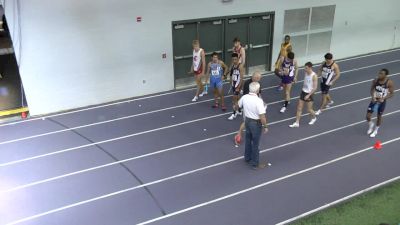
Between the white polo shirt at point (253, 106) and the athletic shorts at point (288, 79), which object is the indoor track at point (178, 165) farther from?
the white polo shirt at point (253, 106)

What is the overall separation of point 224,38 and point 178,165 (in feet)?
19.2

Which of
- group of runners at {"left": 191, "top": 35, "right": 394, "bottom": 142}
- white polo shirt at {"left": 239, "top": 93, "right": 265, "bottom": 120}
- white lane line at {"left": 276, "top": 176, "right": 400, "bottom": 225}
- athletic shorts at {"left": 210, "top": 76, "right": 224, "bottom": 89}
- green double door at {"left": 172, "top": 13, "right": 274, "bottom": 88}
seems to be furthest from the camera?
green double door at {"left": 172, "top": 13, "right": 274, "bottom": 88}

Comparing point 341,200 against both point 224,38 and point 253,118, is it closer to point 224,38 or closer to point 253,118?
point 253,118

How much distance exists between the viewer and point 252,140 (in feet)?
23.3

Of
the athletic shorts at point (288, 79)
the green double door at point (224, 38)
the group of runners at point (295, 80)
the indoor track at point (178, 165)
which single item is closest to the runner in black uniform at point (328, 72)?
the group of runners at point (295, 80)

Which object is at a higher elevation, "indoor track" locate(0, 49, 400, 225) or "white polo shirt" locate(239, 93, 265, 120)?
"white polo shirt" locate(239, 93, 265, 120)

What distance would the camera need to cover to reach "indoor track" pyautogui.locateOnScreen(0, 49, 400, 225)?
618cm

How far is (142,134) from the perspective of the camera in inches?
349

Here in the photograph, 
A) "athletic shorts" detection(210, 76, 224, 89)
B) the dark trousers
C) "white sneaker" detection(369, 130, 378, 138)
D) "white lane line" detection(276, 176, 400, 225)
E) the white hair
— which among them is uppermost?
the white hair

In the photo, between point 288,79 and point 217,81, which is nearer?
point 217,81

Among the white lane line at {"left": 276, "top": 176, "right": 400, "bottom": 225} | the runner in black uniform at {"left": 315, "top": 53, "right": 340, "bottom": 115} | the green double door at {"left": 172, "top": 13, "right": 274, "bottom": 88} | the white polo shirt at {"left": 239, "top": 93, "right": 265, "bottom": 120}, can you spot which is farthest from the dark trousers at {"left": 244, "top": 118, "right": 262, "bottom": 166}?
the green double door at {"left": 172, "top": 13, "right": 274, "bottom": 88}

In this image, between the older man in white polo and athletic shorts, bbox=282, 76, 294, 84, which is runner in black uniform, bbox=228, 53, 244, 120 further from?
the older man in white polo

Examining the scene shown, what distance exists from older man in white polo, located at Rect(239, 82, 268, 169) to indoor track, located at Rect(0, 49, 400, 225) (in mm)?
→ 419

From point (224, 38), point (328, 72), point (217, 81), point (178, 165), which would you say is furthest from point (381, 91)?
point (224, 38)
